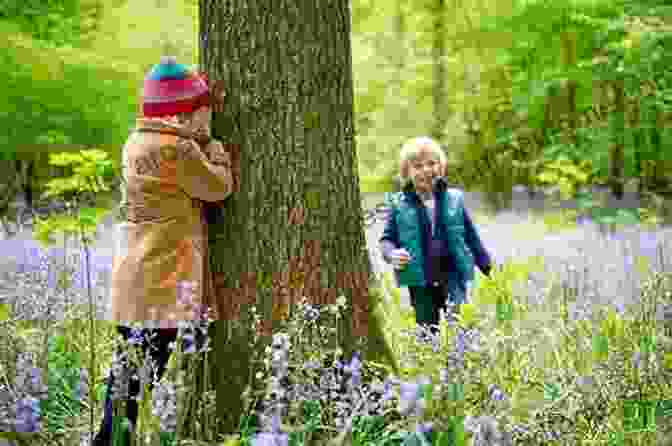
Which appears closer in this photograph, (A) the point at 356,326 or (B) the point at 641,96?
(A) the point at 356,326

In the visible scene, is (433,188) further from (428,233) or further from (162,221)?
(162,221)

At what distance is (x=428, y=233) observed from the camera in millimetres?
5129

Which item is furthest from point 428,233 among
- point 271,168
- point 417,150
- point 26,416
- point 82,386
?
point 26,416

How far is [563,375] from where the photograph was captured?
3.53 meters

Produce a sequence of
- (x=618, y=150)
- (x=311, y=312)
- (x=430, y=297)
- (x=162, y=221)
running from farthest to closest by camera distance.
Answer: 1. (x=618, y=150)
2. (x=430, y=297)
3. (x=162, y=221)
4. (x=311, y=312)

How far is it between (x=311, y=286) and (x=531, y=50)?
14.1 meters

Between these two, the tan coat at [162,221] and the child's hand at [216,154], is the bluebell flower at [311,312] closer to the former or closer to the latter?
the tan coat at [162,221]

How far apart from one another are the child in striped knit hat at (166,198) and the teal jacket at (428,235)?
177 cm

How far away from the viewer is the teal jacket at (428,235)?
16.7 feet

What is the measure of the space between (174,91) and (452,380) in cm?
157

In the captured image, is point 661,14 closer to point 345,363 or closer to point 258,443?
point 345,363

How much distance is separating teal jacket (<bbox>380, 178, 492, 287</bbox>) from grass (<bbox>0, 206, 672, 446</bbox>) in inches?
17.3

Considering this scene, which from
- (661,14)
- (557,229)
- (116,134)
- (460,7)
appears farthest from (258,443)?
(460,7)

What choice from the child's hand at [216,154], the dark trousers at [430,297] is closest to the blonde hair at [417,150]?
the dark trousers at [430,297]
